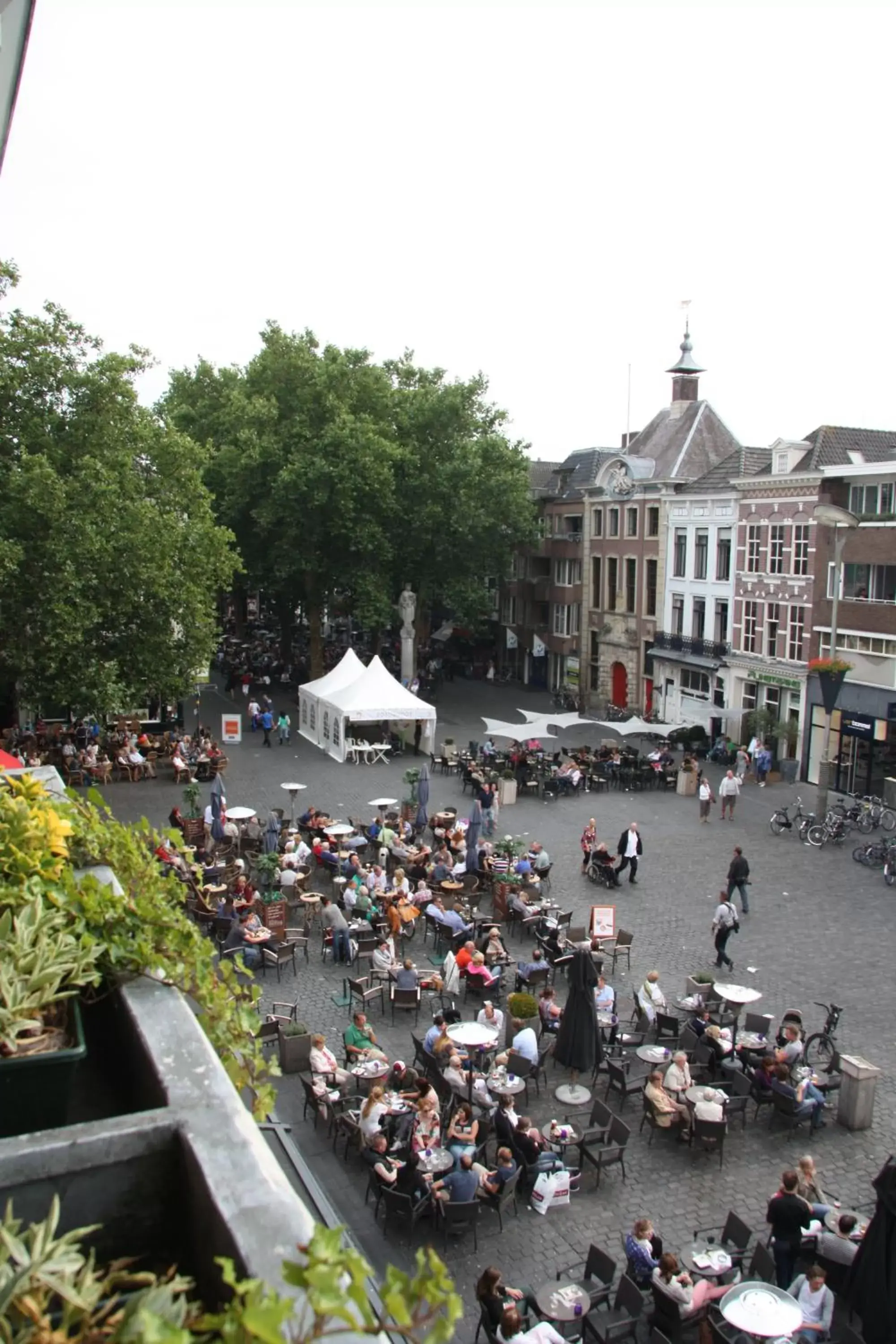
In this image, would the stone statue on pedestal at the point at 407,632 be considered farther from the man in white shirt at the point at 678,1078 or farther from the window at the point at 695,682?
the man in white shirt at the point at 678,1078

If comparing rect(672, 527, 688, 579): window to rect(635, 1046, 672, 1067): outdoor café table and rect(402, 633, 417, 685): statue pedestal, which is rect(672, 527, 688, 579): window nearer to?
rect(402, 633, 417, 685): statue pedestal

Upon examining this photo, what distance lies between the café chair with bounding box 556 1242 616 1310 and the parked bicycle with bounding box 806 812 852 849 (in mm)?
18698

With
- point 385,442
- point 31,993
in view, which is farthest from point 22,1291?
point 385,442

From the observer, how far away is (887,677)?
31.2 meters

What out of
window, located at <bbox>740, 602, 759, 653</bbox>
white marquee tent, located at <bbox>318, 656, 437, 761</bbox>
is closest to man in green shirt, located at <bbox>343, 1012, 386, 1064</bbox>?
white marquee tent, located at <bbox>318, 656, 437, 761</bbox>

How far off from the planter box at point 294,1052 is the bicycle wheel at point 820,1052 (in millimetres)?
6510

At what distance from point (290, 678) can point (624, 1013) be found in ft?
119

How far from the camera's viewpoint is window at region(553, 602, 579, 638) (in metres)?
51.9

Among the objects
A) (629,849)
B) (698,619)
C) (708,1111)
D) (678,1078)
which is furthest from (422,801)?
(698,619)

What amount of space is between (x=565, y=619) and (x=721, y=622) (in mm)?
13349

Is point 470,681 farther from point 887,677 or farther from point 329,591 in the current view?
point 887,677

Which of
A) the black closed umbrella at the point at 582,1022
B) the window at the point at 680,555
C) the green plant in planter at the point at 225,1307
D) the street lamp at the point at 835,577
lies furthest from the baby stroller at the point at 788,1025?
the window at the point at 680,555

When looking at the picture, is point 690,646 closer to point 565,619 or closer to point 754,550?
point 754,550

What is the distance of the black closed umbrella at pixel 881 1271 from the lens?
927 centimetres
